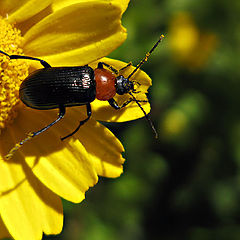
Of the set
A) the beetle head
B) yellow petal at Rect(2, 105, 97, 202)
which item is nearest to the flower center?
yellow petal at Rect(2, 105, 97, 202)

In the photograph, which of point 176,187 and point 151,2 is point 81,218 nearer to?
point 176,187

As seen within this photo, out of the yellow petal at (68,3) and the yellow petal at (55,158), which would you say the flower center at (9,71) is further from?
the yellow petal at (68,3)

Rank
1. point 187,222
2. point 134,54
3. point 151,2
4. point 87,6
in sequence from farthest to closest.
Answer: point 187,222, point 151,2, point 134,54, point 87,6

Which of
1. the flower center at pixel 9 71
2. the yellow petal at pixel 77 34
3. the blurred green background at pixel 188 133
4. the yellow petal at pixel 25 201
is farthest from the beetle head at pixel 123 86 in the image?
the blurred green background at pixel 188 133

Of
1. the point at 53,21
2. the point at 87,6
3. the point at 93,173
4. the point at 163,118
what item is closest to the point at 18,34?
the point at 53,21

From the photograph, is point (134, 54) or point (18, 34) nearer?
point (18, 34)

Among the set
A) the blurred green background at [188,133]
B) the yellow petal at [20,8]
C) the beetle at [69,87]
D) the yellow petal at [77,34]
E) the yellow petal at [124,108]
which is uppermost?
the yellow petal at [20,8]
